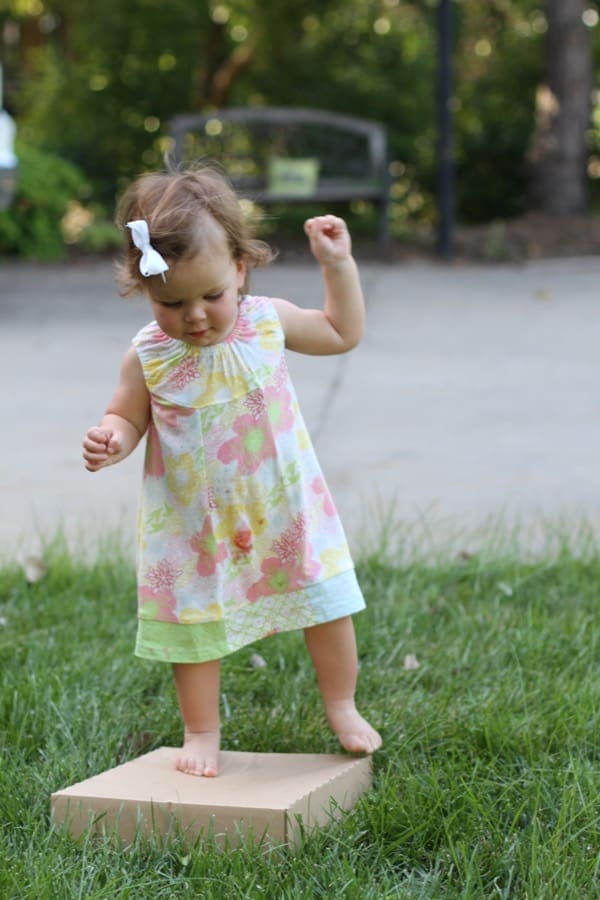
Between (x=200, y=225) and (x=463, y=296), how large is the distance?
6607 millimetres

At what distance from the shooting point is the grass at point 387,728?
6.62ft

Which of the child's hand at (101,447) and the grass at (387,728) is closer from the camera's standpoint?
the grass at (387,728)

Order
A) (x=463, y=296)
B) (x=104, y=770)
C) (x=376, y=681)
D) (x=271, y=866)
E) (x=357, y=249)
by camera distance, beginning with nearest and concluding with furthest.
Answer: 1. (x=271, y=866)
2. (x=104, y=770)
3. (x=376, y=681)
4. (x=463, y=296)
5. (x=357, y=249)

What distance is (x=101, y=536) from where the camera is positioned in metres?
3.82

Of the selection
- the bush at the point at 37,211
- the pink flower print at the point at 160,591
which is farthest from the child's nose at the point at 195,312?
the bush at the point at 37,211

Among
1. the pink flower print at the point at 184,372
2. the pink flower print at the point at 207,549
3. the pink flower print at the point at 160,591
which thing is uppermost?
the pink flower print at the point at 184,372

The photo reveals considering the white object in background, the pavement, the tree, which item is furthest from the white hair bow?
the tree

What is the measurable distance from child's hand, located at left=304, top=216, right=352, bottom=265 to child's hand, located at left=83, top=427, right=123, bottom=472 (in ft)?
1.58

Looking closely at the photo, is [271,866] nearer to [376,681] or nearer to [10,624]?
[376,681]

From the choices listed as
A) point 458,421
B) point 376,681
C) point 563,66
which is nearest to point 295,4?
point 563,66

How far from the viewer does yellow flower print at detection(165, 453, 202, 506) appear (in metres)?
2.38

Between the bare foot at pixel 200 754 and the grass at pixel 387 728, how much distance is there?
149 millimetres

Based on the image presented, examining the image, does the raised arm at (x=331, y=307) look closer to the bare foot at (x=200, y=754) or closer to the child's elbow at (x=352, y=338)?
the child's elbow at (x=352, y=338)

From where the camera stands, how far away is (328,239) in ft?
7.99
